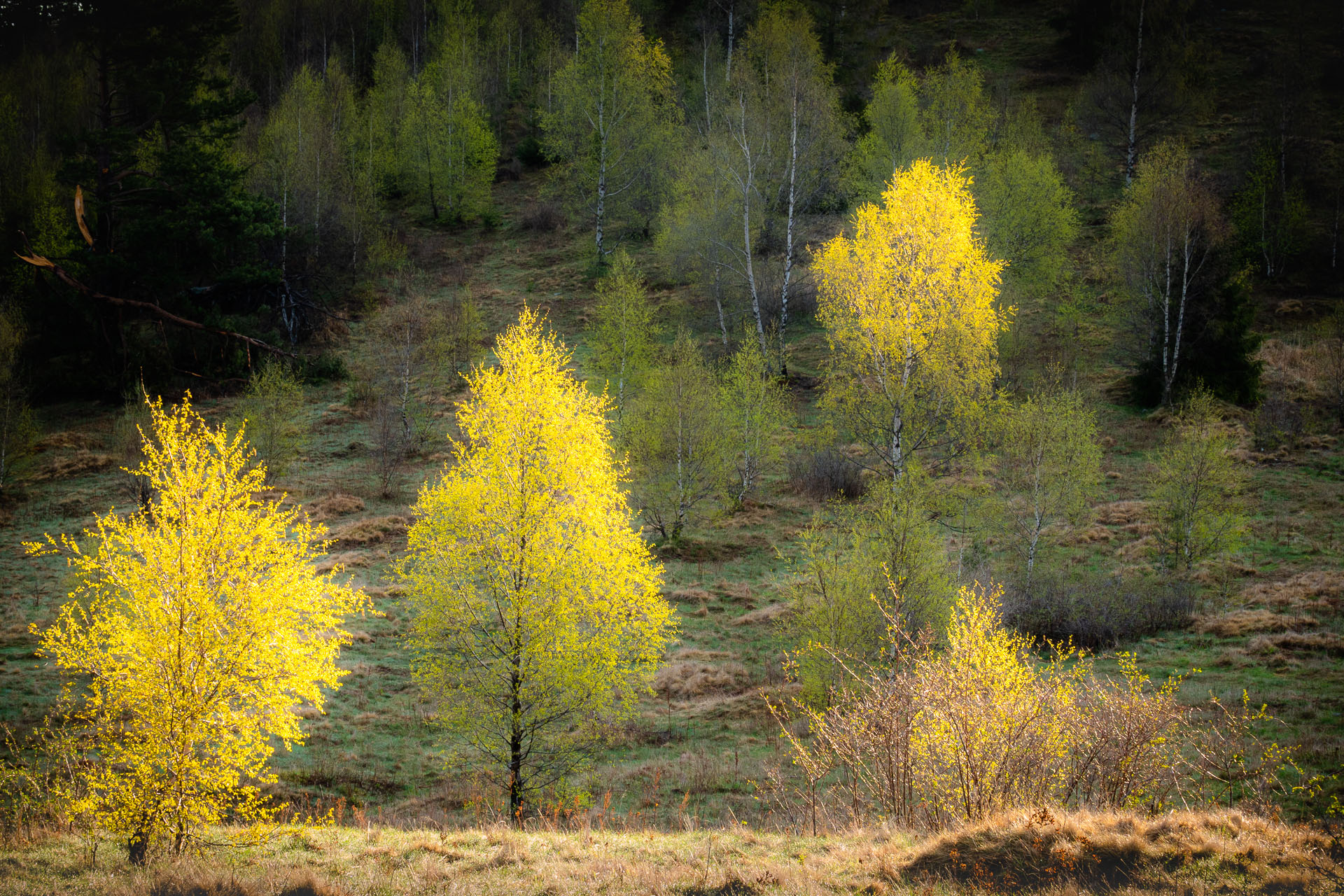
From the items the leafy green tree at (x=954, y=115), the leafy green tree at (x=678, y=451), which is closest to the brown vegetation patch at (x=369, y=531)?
the leafy green tree at (x=678, y=451)

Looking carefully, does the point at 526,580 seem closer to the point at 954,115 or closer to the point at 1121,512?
the point at 1121,512

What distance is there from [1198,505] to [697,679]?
15.4 meters

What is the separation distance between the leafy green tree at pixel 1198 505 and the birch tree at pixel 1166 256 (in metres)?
10.5

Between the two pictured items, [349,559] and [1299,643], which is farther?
[349,559]

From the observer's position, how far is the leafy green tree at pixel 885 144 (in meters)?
36.9

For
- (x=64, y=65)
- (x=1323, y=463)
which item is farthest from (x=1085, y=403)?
(x=64, y=65)

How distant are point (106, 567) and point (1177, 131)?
6303 centimetres

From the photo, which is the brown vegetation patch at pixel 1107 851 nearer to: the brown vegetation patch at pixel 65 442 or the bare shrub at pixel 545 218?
the brown vegetation patch at pixel 65 442

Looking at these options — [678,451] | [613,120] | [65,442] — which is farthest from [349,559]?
[613,120]

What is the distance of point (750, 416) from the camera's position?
90.7 ft

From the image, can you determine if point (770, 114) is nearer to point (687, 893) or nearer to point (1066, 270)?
point (1066, 270)

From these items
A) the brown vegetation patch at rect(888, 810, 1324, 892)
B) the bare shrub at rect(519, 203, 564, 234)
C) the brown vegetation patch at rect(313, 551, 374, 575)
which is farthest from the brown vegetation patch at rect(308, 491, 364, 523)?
the bare shrub at rect(519, 203, 564, 234)

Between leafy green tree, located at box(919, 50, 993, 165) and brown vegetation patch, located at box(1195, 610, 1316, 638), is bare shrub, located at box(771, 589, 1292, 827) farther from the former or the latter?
leafy green tree, located at box(919, 50, 993, 165)

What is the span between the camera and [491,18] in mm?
66125
